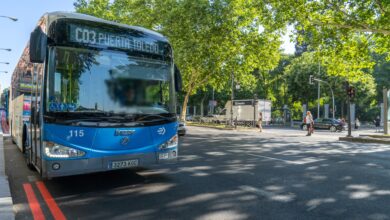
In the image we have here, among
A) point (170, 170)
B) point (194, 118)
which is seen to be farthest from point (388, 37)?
point (194, 118)

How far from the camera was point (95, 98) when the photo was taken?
550cm

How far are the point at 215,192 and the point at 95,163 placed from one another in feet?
6.94

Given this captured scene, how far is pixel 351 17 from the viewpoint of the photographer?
17203 mm

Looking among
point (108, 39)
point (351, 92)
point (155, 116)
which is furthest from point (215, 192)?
point (351, 92)

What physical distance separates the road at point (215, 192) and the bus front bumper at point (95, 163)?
1.45 feet

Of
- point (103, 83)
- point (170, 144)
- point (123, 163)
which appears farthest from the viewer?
point (170, 144)

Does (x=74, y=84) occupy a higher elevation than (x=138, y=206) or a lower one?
higher

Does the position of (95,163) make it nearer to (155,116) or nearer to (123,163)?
(123,163)

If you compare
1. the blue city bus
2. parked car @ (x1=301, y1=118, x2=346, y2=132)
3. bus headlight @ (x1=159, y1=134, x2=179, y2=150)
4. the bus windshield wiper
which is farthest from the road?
parked car @ (x1=301, y1=118, x2=346, y2=132)

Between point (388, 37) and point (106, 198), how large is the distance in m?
18.2

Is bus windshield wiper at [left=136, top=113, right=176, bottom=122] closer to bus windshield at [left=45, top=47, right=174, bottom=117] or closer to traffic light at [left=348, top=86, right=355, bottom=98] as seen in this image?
bus windshield at [left=45, top=47, right=174, bottom=117]

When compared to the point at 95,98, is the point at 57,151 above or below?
below

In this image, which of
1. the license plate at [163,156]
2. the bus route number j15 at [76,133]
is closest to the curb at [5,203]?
the bus route number j15 at [76,133]

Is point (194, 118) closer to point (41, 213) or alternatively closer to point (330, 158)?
point (330, 158)
